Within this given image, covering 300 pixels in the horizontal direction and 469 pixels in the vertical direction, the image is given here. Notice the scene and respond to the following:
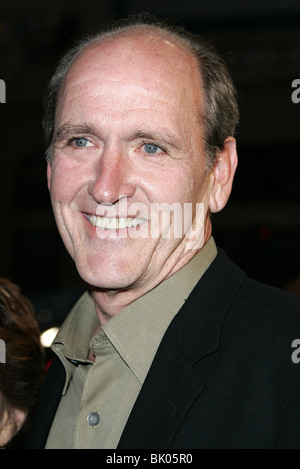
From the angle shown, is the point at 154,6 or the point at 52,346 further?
the point at 154,6

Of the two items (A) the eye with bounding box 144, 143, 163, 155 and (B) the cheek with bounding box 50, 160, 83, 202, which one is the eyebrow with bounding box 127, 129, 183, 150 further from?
(B) the cheek with bounding box 50, 160, 83, 202

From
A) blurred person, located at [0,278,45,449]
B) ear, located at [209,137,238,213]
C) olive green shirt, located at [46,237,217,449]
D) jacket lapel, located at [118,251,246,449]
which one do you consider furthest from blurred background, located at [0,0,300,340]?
jacket lapel, located at [118,251,246,449]

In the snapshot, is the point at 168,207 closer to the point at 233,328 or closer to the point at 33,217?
the point at 233,328

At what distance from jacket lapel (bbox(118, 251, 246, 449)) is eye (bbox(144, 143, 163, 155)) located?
0.36m

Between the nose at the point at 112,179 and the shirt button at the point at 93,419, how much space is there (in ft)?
1.84

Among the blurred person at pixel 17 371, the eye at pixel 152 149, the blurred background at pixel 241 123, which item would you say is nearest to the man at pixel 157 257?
the eye at pixel 152 149

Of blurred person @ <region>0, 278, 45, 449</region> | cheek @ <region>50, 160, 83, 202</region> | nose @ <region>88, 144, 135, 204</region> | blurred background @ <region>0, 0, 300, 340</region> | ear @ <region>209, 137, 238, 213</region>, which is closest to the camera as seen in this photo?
nose @ <region>88, 144, 135, 204</region>

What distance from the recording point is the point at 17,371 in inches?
90.7

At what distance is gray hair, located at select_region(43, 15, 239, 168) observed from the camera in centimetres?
188

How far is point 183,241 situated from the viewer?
1.87 m

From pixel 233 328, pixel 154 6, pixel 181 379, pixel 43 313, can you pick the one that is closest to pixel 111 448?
pixel 181 379

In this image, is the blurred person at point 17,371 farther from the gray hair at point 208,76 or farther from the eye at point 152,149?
the eye at point 152,149

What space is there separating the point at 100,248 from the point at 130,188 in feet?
0.63

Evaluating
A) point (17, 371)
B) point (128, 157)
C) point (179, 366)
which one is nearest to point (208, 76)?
point (128, 157)
